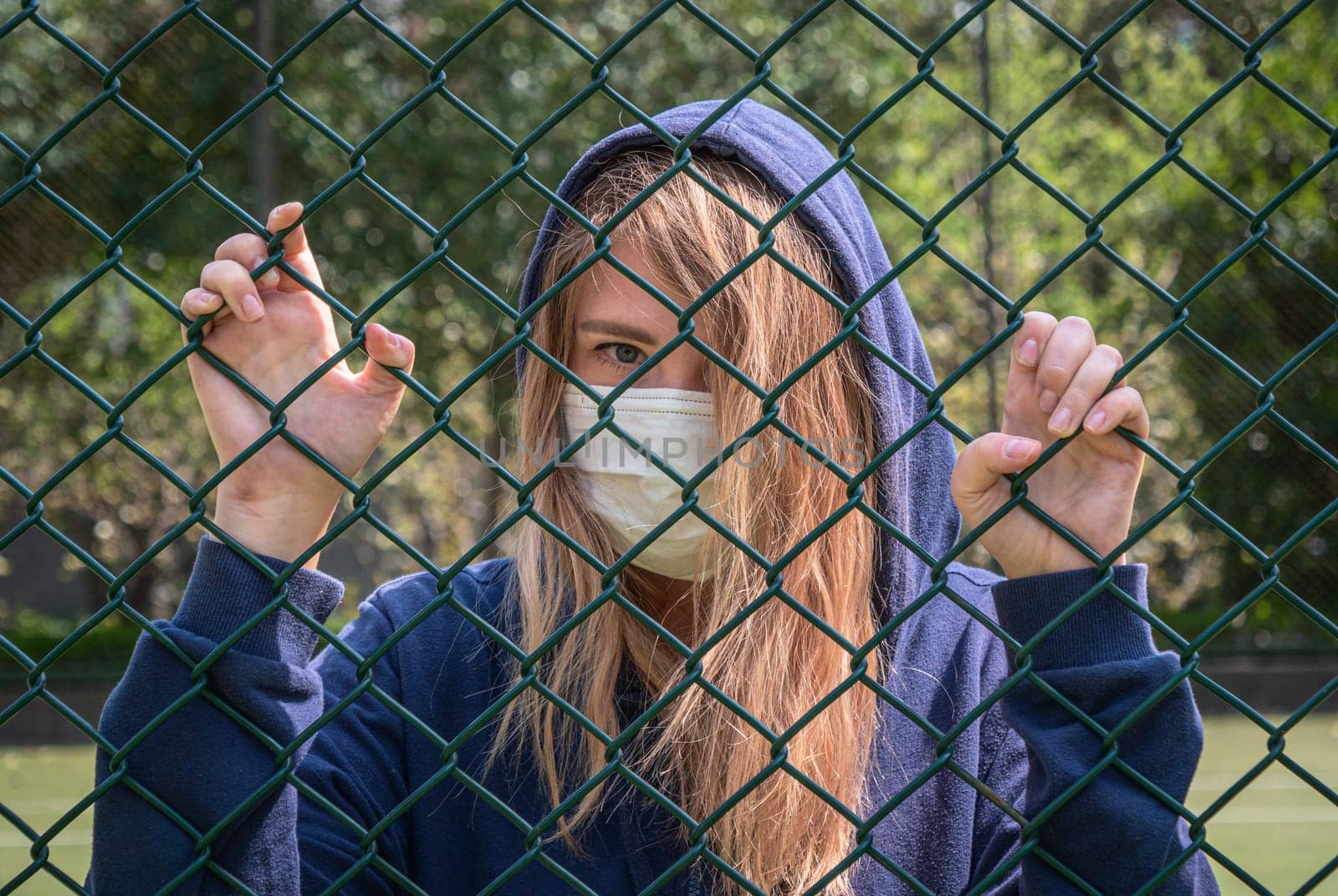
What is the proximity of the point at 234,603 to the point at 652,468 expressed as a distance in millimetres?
579

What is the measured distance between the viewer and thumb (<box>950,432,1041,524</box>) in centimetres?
145

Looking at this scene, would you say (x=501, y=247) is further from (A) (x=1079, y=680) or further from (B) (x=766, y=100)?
(A) (x=1079, y=680)

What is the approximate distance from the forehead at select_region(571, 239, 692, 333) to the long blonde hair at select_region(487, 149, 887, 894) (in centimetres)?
2

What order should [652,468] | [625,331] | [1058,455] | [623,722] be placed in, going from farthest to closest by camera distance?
[623,722]
[625,331]
[652,468]
[1058,455]

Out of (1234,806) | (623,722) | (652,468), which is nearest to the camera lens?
(652,468)

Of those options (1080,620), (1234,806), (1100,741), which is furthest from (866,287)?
(1234,806)

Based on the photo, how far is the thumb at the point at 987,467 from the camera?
1454 mm

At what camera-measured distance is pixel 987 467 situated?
58.7 inches

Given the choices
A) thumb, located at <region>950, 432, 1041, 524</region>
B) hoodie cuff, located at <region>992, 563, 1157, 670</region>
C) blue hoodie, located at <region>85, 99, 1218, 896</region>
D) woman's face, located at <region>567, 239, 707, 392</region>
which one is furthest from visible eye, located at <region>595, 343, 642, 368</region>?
hoodie cuff, located at <region>992, 563, 1157, 670</region>

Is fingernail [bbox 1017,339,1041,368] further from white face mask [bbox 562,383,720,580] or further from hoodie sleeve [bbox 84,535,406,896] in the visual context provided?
hoodie sleeve [bbox 84,535,406,896]

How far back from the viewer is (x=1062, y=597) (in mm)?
1505

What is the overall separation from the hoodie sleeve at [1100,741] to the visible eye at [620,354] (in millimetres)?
658

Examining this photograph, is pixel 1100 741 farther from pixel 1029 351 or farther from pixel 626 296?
pixel 626 296

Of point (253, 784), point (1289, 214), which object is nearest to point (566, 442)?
point (253, 784)
